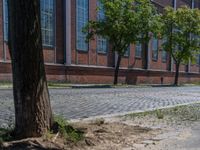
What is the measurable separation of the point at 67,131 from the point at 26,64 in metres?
1.30

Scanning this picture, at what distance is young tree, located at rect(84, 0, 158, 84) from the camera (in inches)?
1284

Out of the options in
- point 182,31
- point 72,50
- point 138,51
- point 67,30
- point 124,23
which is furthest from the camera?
point 138,51

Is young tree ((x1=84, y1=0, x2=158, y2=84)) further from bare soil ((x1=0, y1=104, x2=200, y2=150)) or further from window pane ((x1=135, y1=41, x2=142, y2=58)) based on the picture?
bare soil ((x1=0, y1=104, x2=200, y2=150))

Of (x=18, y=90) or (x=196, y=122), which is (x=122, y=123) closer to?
(x=196, y=122)

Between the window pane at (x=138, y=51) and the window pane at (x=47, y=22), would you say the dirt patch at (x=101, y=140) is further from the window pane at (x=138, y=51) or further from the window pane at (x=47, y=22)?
the window pane at (x=138, y=51)

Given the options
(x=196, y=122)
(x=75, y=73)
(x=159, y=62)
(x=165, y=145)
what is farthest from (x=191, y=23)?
(x=165, y=145)

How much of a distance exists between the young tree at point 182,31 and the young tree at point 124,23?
11584mm

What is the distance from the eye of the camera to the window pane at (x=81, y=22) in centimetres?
3697

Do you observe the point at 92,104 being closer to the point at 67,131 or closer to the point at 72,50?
the point at 67,131

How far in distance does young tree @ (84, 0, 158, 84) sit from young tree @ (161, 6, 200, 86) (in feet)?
38.0

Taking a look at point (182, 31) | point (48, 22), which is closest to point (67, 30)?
point (48, 22)

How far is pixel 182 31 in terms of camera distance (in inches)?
1796

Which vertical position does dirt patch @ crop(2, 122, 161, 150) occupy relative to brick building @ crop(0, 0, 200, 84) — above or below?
below

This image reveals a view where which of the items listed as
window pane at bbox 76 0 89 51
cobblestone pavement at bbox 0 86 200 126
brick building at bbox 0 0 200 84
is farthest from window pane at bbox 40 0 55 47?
cobblestone pavement at bbox 0 86 200 126
